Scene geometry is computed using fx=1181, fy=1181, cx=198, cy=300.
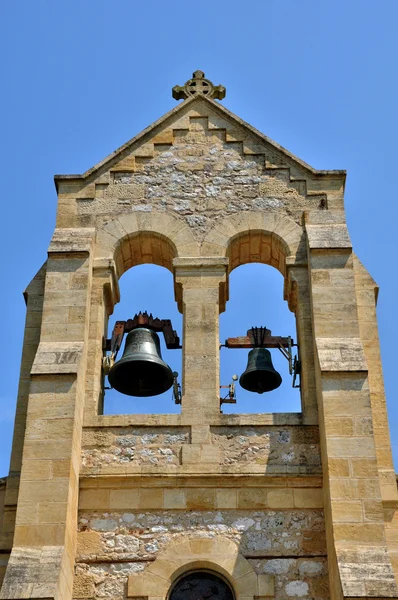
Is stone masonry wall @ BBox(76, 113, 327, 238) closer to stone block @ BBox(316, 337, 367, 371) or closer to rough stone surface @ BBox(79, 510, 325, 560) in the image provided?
stone block @ BBox(316, 337, 367, 371)

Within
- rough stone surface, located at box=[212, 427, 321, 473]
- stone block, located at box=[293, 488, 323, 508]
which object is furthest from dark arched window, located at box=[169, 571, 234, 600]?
rough stone surface, located at box=[212, 427, 321, 473]

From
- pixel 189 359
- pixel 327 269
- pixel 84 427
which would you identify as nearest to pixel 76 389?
pixel 84 427

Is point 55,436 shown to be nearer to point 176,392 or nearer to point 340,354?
point 176,392

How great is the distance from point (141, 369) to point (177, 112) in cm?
455

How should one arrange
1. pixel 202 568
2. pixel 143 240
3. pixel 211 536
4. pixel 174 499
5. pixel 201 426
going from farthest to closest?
pixel 143 240, pixel 201 426, pixel 174 499, pixel 211 536, pixel 202 568

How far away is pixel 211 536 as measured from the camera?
1425 centimetres

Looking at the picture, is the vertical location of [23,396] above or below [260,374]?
below

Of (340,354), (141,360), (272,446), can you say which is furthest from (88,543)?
(340,354)

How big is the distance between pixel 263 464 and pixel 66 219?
4925 mm

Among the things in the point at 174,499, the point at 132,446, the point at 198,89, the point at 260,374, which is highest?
the point at 198,89

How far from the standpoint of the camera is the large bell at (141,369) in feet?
53.3

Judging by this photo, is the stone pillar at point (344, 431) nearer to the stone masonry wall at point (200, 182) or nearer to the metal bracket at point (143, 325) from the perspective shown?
the stone masonry wall at point (200, 182)

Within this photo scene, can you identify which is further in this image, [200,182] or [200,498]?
[200,182]

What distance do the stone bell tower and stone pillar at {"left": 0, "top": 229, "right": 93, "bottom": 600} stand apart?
0.02 metres
